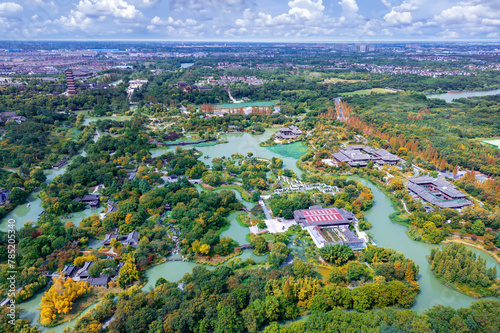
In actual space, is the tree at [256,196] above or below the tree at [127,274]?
above

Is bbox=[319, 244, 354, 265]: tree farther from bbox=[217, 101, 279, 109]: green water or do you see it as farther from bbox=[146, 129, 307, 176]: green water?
bbox=[217, 101, 279, 109]: green water

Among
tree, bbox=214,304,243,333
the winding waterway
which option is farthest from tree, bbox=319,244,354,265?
tree, bbox=214,304,243,333

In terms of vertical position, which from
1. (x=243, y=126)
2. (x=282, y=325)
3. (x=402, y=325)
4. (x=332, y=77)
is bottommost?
(x=282, y=325)

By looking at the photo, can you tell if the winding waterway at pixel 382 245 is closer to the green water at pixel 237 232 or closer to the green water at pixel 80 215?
the green water at pixel 237 232

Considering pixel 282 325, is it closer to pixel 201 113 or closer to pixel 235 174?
pixel 235 174

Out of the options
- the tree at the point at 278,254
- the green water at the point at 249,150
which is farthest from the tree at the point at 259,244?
the green water at the point at 249,150

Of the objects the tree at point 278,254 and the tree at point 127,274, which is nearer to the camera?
the tree at point 127,274

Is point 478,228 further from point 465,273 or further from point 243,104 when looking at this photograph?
point 243,104

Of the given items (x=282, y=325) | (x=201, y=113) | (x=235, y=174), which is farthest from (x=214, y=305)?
(x=201, y=113)

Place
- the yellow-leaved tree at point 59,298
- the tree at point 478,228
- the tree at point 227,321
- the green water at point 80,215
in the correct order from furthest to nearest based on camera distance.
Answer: the green water at point 80,215 < the tree at point 478,228 < the yellow-leaved tree at point 59,298 < the tree at point 227,321
